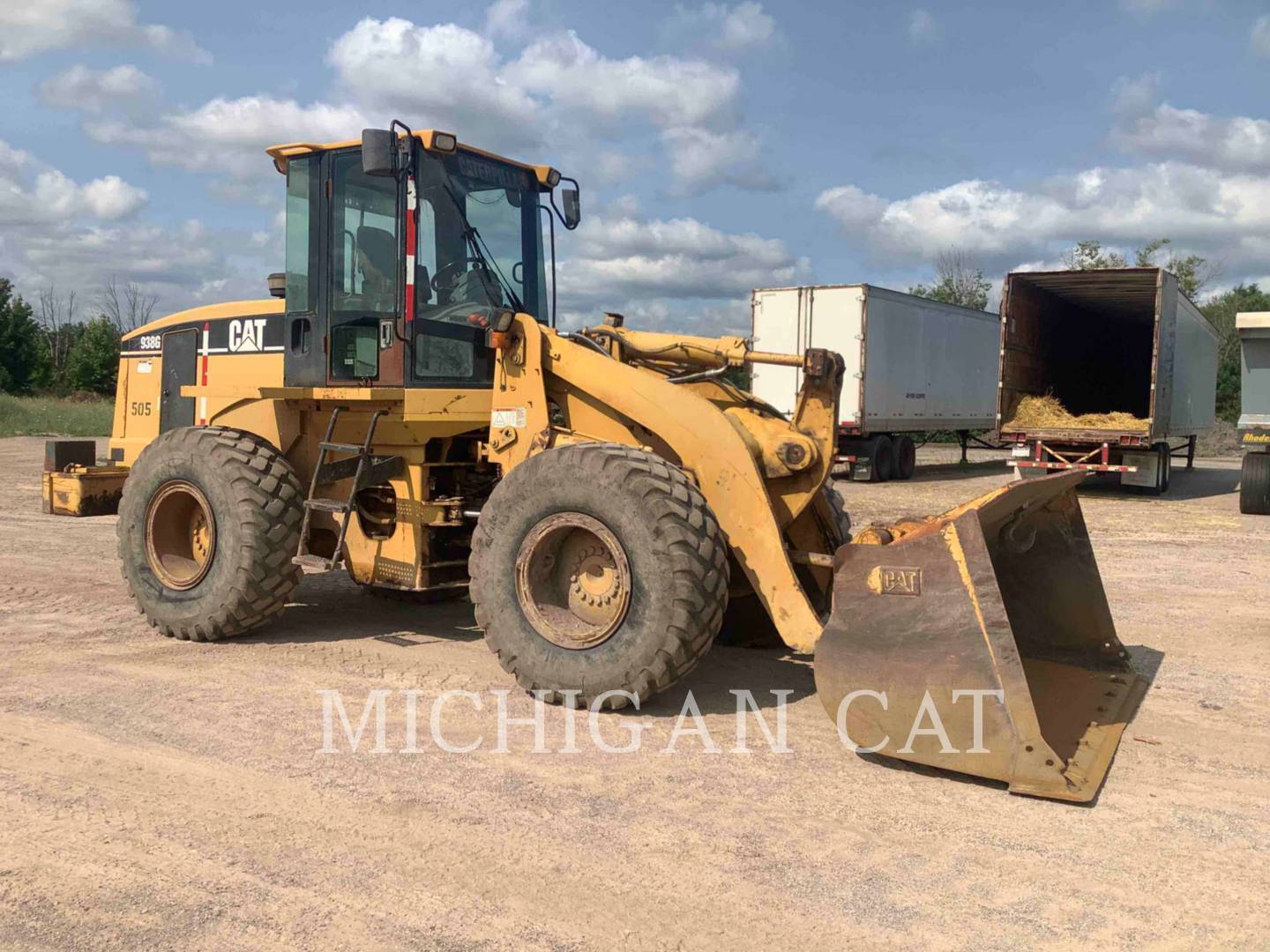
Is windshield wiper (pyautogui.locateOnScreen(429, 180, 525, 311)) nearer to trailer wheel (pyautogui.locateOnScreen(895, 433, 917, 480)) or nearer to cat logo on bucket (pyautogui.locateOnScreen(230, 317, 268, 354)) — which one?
cat logo on bucket (pyautogui.locateOnScreen(230, 317, 268, 354))

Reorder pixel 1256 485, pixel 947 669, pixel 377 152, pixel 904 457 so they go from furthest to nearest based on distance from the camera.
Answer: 1. pixel 904 457
2. pixel 1256 485
3. pixel 377 152
4. pixel 947 669

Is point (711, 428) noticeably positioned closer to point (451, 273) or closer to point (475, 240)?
point (451, 273)

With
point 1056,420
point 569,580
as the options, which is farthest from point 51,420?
point 569,580

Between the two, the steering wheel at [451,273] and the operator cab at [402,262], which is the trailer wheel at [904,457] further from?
the steering wheel at [451,273]

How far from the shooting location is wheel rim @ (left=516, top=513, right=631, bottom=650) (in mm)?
5184

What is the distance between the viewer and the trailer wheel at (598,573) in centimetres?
482

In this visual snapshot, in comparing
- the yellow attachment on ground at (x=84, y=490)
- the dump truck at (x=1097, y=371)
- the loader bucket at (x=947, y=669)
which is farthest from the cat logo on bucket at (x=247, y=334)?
the dump truck at (x=1097, y=371)

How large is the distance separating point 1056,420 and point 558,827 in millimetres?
15190

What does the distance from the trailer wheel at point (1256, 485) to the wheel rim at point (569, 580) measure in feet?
43.3

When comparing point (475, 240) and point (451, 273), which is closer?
point (451, 273)

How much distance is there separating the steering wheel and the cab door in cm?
24

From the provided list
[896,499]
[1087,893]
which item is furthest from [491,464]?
[896,499]

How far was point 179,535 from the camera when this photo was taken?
707 cm

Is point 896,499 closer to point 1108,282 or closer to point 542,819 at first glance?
point 1108,282
